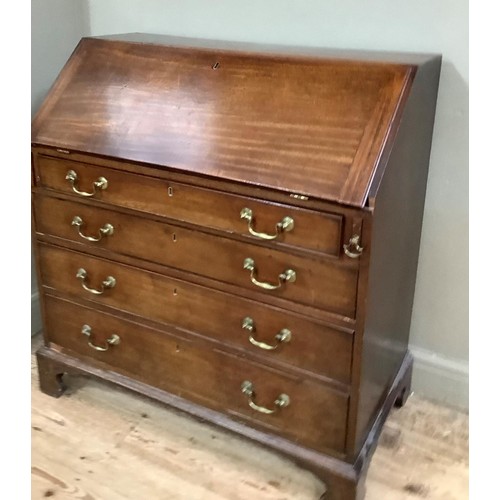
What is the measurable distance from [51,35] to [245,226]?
109cm

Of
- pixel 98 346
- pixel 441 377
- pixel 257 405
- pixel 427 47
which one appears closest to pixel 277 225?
pixel 257 405

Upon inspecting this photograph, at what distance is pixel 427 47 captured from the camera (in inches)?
62.3

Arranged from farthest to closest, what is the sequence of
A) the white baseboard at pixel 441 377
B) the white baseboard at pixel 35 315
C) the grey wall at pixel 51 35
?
the white baseboard at pixel 35 315
the grey wall at pixel 51 35
the white baseboard at pixel 441 377

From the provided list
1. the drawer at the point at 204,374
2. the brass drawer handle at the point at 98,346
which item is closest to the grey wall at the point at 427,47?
the drawer at the point at 204,374

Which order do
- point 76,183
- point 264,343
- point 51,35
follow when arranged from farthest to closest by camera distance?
1. point 51,35
2. point 76,183
3. point 264,343

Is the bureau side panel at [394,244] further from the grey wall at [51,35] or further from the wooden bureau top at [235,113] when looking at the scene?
the grey wall at [51,35]

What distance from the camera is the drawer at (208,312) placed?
4.66 feet

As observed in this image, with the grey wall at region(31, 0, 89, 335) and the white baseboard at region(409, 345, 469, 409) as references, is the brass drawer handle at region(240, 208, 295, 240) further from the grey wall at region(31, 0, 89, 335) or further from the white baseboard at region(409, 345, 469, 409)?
the grey wall at region(31, 0, 89, 335)

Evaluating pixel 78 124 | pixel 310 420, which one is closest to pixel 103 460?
pixel 310 420

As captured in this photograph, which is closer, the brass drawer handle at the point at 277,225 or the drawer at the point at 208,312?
the brass drawer handle at the point at 277,225

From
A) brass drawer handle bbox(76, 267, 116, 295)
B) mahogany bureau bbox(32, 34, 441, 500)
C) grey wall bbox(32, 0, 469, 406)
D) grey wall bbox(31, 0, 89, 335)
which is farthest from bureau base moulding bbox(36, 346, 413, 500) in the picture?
grey wall bbox(31, 0, 89, 335)

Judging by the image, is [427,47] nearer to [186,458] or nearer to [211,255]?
[211,255]
